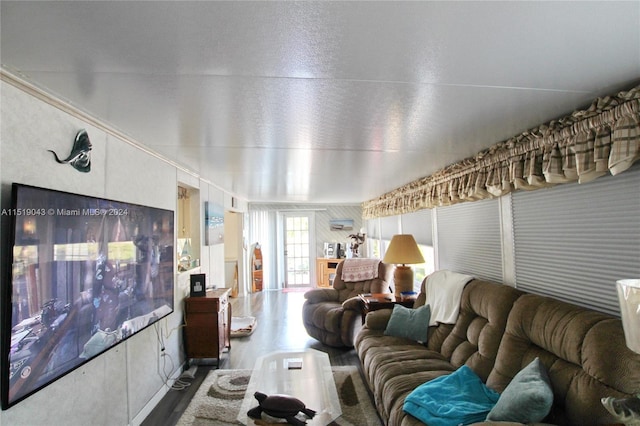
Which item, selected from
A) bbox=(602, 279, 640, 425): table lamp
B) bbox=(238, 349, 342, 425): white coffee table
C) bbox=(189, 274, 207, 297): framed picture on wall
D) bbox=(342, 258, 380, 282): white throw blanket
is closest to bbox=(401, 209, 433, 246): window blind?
bbox=(342, 258, 380, 282): white throw blanket

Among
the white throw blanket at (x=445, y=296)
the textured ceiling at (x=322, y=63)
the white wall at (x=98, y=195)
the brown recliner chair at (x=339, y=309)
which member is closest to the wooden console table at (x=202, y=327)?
the white wall at (x=98, y=195)

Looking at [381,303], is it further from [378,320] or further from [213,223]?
[213,223]

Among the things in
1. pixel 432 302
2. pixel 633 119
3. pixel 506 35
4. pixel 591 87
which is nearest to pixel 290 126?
pixel 506 35

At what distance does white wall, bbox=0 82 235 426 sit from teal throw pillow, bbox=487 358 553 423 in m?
2.21

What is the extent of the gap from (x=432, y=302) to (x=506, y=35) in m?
2.69

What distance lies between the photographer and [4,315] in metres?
1.31

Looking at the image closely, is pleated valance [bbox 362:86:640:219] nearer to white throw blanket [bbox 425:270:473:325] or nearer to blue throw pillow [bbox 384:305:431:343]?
white throw blanket [bbox 425:270:473:325]

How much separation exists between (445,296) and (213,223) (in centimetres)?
316

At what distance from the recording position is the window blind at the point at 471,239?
2.95 meters

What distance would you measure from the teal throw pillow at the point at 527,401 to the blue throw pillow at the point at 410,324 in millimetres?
1419

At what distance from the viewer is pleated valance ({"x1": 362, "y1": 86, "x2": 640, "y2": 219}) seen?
1.54 meters

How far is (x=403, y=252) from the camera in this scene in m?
3.82

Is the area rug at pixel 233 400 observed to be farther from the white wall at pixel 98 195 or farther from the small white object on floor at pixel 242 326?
the small white object on floor at pixel 242 326

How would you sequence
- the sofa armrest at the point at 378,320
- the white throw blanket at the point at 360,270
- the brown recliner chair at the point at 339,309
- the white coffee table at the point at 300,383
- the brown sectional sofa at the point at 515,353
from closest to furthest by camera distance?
the brown sectional sofa at the point at 515,353, the white coffee table at the point at 300,383, the sofa armrest at the point at 378,320, the brown recliner chair at the point at 339,309, the white throw blanket at the point at 360,270
